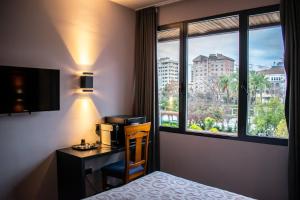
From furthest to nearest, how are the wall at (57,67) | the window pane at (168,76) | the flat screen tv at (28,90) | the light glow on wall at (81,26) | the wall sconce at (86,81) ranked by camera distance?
the window pane at (168,76) < the wall sconce at (86,81) < the light glow on wall at (81,26) < the wall at (57,67) < the flat screen tv at (28,90)

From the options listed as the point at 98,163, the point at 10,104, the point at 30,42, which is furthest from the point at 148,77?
the point at 10,104

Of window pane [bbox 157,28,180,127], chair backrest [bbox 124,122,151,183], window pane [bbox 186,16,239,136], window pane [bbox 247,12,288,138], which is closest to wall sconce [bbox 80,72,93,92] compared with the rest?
chair backrest [bbox 124,122,151,183]

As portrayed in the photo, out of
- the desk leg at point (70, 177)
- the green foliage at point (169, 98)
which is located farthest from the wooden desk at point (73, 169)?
the green foliage at point (169, 98)

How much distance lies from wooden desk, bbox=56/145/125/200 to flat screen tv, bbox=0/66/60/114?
0.54 meters

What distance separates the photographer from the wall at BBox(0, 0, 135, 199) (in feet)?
7.43

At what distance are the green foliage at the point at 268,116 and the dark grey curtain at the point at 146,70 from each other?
1341 millimetres

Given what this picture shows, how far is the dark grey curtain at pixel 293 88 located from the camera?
7.50 ft

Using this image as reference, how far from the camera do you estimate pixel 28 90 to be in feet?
7.54

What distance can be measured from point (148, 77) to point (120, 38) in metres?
0.69

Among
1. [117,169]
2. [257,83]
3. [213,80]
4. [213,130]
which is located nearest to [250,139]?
[213,130]

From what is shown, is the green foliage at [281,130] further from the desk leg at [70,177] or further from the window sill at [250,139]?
the desk leg at [70,177]

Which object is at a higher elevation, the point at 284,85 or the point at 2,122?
the point at 284,85

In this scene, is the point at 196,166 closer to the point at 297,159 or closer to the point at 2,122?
the point at 297,159

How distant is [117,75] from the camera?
3.36 meters
